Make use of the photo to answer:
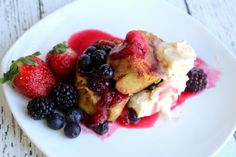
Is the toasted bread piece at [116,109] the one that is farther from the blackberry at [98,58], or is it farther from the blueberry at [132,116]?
the blackberry at [98,58]

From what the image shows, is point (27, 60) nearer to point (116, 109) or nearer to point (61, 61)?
point (61, 61)

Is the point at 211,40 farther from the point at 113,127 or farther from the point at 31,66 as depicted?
the point at 31,66

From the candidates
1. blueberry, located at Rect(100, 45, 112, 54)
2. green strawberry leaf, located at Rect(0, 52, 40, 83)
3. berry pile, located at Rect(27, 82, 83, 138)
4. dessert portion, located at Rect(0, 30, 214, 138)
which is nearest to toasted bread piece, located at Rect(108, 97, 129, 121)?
dessert portion, located at Rect(0, 30, 214, 138)

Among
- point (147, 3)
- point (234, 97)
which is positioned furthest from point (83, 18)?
point (234, 97)

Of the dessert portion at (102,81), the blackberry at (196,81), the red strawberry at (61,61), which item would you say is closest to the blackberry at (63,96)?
the dessert portion at (102,81)

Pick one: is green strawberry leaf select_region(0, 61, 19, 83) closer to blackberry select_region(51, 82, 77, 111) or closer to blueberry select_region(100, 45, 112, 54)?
blackberry select_region(51, 82, 77, 111)

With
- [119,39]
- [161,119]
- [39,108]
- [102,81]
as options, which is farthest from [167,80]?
[39,108]
